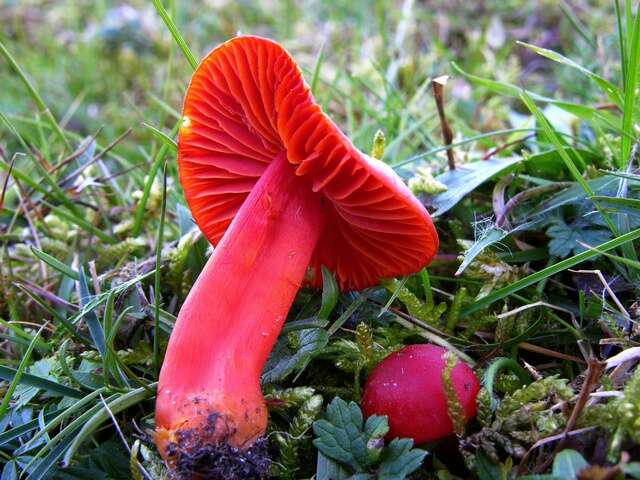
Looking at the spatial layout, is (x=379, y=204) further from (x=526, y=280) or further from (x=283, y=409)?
(x=283, y=409)

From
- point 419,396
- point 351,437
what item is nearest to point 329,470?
point 351,437

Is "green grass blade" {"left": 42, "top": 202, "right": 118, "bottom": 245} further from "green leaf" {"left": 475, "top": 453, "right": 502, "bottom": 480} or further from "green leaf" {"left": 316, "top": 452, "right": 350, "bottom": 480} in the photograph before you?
"green leaf" {"left": 475, "top": 453, "right": 502, "bottom": 480}

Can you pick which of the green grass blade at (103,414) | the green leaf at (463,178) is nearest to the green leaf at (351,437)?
the green grass blade at (103,414)

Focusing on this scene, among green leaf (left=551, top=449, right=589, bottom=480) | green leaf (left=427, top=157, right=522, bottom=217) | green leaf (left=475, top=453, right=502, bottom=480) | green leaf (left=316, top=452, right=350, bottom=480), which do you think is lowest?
green leaf (left=475, top=453, right=502, bottom=480)

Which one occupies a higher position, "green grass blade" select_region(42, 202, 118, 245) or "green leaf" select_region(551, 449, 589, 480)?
"green grass blade" select_region(42, 202, 118, 245)

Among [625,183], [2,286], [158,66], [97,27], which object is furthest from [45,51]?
[625,183]

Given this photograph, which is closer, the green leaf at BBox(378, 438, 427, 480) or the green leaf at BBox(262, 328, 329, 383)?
the green leaf at BBox(378, 438, 427, 480)

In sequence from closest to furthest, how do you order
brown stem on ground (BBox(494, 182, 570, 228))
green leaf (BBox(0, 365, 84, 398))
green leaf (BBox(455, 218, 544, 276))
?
1. green leaf (BBox(0, 365, 84, 398))
2. green leaf (BBox(455, 218, 544, 276))
3. brown stem on ground (BBox(494, 182, 570, 228))

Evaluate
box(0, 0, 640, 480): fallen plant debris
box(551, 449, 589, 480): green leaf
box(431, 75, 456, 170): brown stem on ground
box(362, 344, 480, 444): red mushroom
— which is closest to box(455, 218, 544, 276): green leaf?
box(0, 0, 640, 480): fallen plant debris
